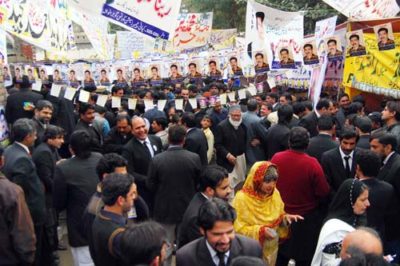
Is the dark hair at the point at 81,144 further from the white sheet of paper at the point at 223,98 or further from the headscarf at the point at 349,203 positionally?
the white sheet of paper at the point at 223,98

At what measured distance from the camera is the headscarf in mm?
4121

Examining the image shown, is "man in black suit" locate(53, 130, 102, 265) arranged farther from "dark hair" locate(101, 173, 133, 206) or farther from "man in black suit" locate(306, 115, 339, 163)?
"man in black suit" locate(306, 115, 339, 163)

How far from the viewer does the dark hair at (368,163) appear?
4465 mm

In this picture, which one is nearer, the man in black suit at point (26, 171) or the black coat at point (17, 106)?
the man in black suit at point (26, 171)

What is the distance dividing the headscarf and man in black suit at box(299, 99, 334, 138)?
328cm

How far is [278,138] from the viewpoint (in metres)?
7.22

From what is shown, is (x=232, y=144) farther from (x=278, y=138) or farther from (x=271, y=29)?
(x=271, y=29)

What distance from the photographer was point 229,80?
13.0 metres

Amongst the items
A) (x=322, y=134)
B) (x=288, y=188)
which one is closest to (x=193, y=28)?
(x=322, y=134)

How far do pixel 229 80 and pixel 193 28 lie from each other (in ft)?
8.04

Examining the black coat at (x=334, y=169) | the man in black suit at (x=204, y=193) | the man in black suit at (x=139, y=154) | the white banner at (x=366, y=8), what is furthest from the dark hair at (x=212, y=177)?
the white banner at (x=366, y=8)

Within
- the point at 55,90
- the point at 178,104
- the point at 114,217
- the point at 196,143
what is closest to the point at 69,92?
the point at 55,90

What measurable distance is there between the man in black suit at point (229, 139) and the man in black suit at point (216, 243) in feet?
14.7

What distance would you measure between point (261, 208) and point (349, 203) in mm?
757
